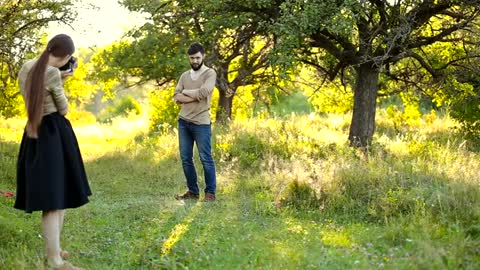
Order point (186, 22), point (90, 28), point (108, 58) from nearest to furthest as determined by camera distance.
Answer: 1. point (90, 28)
2. point (186, 22)
3. point (108, 58)

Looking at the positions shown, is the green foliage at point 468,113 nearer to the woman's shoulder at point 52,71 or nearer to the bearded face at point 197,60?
the bearded face at point 197,60

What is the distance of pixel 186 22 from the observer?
13844 mm

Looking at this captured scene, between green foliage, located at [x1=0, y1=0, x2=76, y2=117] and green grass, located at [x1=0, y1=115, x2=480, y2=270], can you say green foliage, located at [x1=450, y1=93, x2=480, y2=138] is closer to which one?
green grass, located at [x1=0, y1=115, x2=480, y2=270]

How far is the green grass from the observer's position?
4586mm

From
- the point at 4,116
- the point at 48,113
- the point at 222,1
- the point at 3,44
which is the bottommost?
the point at 4,116

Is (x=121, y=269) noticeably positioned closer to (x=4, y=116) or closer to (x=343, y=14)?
(x=343, y=14)

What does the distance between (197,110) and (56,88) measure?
2.82m

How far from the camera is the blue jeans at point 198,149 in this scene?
23.0 feet

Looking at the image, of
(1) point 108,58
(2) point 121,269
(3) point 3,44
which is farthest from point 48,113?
(1) point 108,58

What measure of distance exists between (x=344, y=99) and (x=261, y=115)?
3543mm

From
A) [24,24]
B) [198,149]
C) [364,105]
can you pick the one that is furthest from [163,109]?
[198,149]

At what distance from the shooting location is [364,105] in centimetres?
1102

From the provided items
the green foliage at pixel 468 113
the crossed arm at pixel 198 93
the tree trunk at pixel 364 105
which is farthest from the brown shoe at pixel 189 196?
the green foliage at pixel 468 113

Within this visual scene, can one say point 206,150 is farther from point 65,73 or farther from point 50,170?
point 50,170
